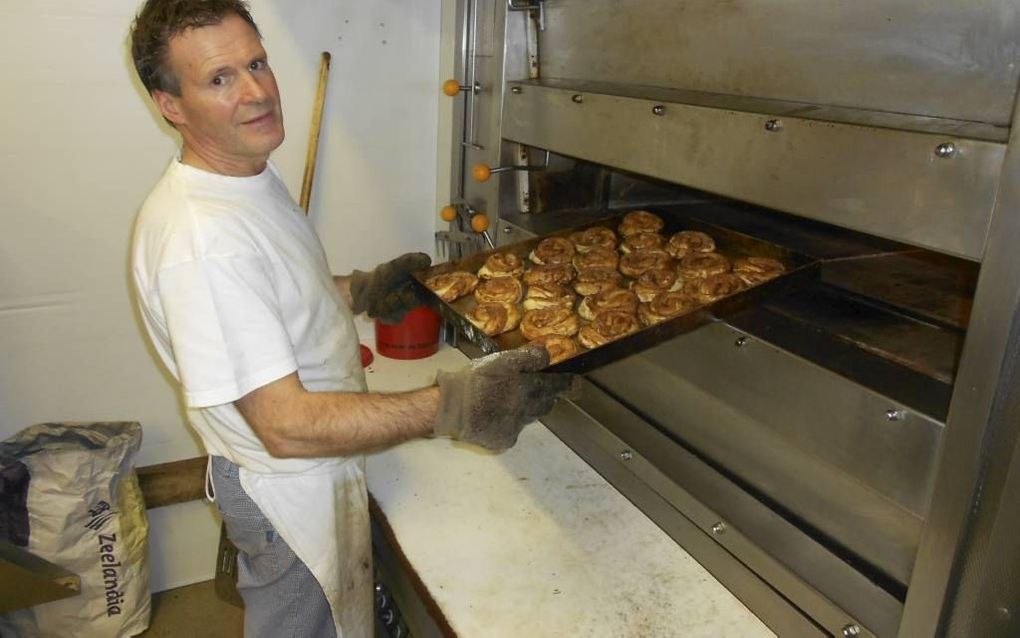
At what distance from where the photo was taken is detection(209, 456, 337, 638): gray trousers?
135 centimetres

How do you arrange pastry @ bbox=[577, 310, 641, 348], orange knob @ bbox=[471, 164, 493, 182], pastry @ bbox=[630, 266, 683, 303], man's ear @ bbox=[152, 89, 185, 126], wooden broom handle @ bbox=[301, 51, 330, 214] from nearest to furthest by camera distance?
man's ear @ bbox=[152, 89, 185, 126] < pastry @ bbox=[577, 310, 641, 348] < pastry @ bbox=[630, 266, 683, 303] < orange knob @ bbox=[471, 164, 493, 182] < wooden broom handle @ bbox=[301, 51, 330, 214]

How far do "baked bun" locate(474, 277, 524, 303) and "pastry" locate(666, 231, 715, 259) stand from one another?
32 centimetres

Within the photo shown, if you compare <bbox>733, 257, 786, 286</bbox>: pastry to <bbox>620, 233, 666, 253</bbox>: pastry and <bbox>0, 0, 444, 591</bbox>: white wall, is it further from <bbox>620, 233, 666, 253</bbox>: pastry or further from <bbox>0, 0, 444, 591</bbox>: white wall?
<bbox>0, 0, 444, 591</bbox>: white wall

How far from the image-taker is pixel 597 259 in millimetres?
1557

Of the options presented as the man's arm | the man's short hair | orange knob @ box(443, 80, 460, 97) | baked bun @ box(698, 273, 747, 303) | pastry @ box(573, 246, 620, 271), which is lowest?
the man's arm

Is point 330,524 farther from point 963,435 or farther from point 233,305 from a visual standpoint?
point 963,435

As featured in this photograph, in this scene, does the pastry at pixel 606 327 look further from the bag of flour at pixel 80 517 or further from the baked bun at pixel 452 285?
the bag of flour at pixel 80 517

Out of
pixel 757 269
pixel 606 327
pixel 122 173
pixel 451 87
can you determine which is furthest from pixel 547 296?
pixel 122 173

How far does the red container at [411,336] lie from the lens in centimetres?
208

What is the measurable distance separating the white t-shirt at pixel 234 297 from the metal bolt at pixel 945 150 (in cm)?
88

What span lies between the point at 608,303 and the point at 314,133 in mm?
1106

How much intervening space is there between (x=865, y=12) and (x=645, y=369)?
27.6 inches

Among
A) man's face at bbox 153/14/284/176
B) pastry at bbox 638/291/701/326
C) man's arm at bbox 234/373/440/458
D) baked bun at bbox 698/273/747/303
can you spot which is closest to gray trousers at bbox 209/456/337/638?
man's arm at bbox 234/373/440/458

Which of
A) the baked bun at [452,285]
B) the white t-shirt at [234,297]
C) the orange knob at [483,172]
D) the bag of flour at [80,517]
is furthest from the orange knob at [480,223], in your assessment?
the bag of flour at [80,517]
